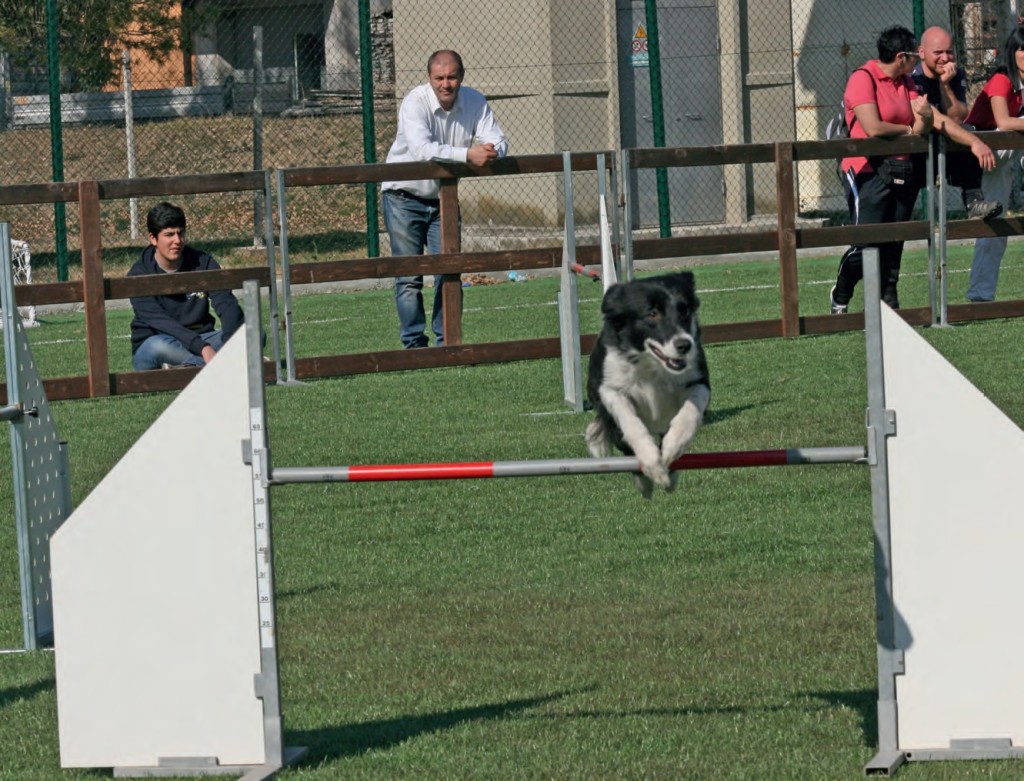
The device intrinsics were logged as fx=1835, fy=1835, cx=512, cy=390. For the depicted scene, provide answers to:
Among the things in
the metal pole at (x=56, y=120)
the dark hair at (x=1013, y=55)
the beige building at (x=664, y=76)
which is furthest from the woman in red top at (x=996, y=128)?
the metal pole at (x=56, y=120)

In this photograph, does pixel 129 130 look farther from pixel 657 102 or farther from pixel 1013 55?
pixel 1013 55

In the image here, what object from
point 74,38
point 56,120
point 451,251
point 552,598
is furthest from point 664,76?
point 552,598

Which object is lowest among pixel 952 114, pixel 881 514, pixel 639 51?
pixel 881 514

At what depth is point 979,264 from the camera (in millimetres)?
13969

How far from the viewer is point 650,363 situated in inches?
242

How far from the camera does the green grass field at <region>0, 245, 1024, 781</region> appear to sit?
5117mm

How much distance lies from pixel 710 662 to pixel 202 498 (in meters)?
1.85

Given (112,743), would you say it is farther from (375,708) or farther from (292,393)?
(292,393)

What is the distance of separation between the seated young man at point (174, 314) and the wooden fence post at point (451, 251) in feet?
5.26

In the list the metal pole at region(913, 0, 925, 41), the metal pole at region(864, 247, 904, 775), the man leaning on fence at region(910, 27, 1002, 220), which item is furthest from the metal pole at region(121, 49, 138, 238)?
the metal pole at region(864, 247, 904, 775)

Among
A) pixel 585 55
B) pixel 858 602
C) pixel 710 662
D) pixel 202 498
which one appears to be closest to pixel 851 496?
pixel 858 602

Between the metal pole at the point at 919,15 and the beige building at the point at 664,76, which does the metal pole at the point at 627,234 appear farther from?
the metal pole at the point at 919,15

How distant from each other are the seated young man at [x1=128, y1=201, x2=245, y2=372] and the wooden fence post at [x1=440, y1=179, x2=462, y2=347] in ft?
5.26

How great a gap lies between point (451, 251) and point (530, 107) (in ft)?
27.9
